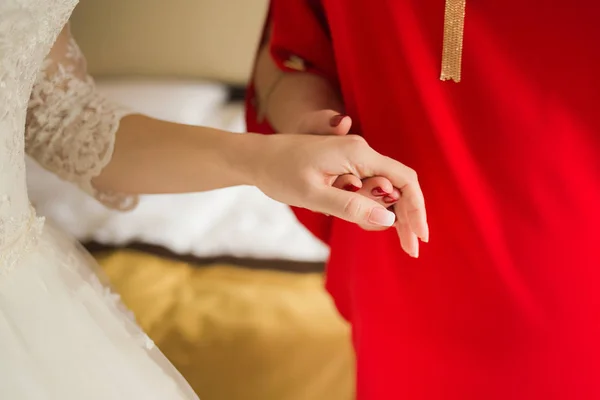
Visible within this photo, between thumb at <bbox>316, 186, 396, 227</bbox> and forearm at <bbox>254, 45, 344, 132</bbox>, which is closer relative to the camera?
thumb at <bbox>316, 186, 396, 227</bbox>

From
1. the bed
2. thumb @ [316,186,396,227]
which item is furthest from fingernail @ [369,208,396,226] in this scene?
the bed

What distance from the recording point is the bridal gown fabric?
458 millimetres

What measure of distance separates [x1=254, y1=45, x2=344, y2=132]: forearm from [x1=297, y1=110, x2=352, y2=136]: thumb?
26 mm

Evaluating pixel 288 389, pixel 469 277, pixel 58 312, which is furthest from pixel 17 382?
pixel 288 389

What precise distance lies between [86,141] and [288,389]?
18.9 inches

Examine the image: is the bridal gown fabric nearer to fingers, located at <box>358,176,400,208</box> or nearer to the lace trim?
the lace trim

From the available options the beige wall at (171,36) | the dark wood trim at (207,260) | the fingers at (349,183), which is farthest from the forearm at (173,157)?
the beige wall at (171,36)

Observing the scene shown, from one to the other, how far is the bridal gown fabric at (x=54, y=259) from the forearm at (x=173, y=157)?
17 millimetres

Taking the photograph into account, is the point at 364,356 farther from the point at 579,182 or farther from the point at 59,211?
the point at 59,211

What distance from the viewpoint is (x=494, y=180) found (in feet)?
1.72

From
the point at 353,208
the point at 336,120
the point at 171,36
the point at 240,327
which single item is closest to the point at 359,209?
the point at 353,208

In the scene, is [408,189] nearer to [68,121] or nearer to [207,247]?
[68,121]

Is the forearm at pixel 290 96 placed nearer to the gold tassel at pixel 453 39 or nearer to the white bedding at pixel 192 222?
the gold tassel at pixel 453 39

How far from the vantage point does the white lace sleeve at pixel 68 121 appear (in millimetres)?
593
